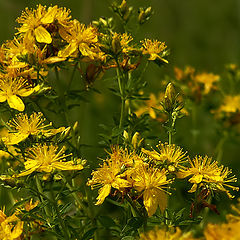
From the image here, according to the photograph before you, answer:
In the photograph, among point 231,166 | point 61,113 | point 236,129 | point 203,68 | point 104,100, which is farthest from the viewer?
point 203,68

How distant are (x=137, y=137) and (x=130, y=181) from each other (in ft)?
1.31

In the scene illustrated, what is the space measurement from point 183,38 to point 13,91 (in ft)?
13.4

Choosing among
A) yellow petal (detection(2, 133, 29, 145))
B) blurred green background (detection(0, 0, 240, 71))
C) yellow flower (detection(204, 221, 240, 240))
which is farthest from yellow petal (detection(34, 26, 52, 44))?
blurred green background (detection(0, 0, 240, 71))

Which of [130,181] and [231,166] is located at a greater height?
[231,166]

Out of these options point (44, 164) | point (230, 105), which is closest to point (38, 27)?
point (44, 164)

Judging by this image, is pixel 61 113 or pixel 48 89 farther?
pixel 61 113

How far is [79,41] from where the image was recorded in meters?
2.17

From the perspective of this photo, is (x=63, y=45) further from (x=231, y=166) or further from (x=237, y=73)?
(x=231, y=166)

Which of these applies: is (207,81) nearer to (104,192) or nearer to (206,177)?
(206,177)

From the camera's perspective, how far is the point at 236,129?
3.51 m

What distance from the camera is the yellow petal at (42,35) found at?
208cm

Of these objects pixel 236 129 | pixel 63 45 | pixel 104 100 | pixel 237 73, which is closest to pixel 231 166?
pixel 236 129

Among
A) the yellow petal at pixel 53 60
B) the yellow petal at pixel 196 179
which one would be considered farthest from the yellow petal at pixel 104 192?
the yellow petal at pixel 53 60

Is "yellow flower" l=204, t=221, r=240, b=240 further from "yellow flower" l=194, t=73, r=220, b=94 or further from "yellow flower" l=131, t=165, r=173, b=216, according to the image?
"yellow flower" l=194, t=73, r=220, b=94
